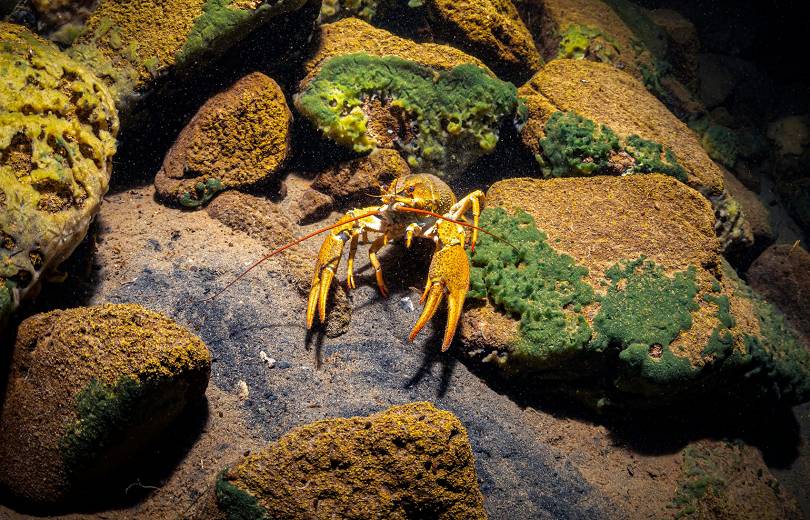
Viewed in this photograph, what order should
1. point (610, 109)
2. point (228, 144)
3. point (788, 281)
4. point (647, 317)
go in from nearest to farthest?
point (647, 317)
point (228, 144)
point (610, 109)
point (788, 281)

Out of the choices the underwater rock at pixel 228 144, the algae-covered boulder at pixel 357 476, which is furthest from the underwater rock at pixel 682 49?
the algae-covered boulder at pixel 357 476

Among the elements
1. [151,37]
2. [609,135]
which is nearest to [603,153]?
[609,135]

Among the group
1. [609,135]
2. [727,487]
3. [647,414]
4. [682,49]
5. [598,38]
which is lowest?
[727,487]

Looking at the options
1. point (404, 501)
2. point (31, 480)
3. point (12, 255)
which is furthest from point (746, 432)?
point (12, 255)

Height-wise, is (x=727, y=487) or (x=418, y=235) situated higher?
(x=418, y=235)

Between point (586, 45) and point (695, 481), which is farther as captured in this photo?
point (586, 45)

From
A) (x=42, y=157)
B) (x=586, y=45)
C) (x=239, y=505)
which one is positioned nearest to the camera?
(x=239, y=505)

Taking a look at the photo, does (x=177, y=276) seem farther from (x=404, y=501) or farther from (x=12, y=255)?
(x=404, y=501)

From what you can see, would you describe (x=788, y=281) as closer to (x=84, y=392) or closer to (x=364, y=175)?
(x=364, y=175)
